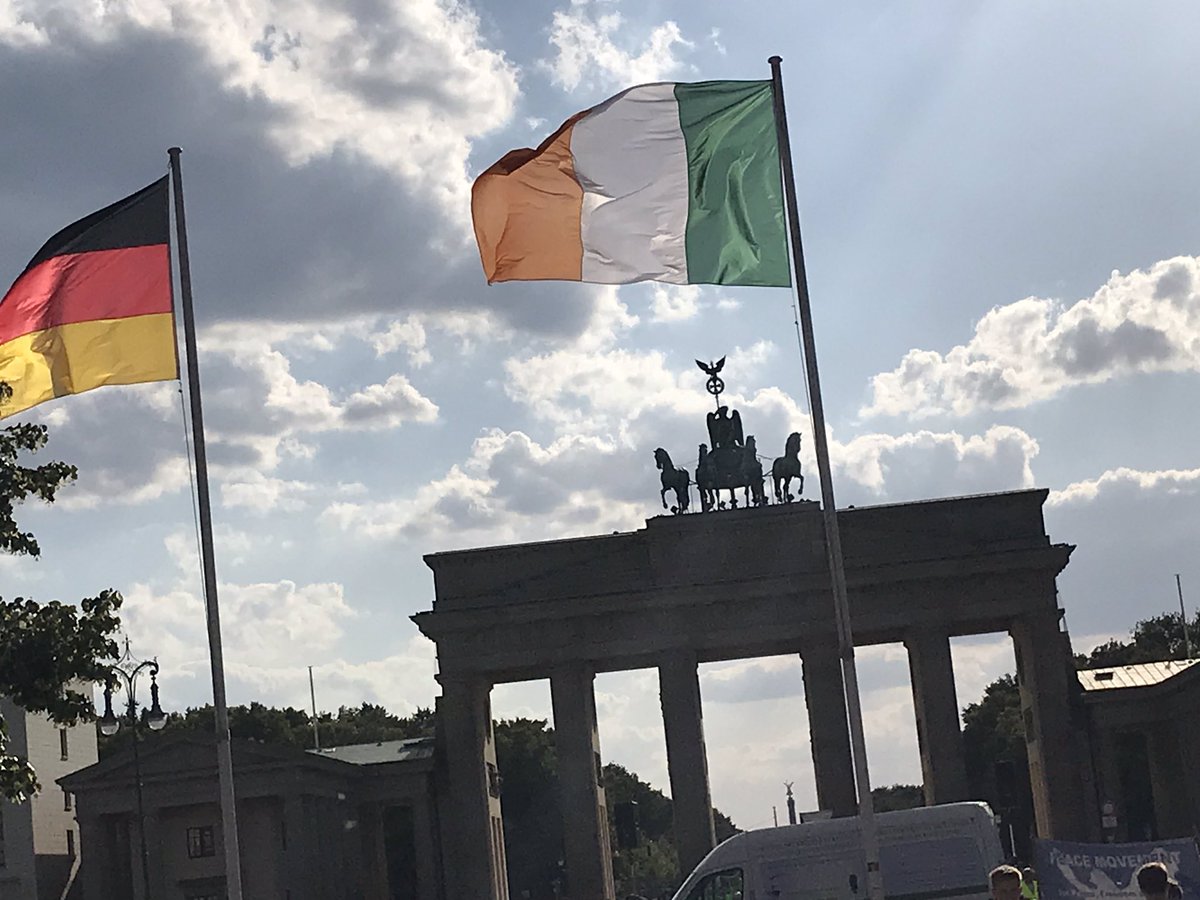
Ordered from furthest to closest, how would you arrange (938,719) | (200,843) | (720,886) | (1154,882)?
1. (200,843)
2. (938,719)
3. (720,886)
4. (1154,882)

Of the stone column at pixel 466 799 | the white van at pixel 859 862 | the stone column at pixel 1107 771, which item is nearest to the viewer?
the white van at pixel 859 862

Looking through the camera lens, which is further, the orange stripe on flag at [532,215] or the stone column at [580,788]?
the stone column at [580,788]

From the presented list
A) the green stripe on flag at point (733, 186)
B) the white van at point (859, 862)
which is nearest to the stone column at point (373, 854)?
the white van at point (859, 862)

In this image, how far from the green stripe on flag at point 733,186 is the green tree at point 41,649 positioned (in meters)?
11.2

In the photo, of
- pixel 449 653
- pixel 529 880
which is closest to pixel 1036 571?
pixel 449 653

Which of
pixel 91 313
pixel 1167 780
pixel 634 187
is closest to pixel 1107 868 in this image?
pixel 634 187

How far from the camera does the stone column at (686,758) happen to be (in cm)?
7781

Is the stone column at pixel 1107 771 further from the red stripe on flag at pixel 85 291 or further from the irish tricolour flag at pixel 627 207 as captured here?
the red stripe on flag at pixel 85 291

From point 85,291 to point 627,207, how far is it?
702cm

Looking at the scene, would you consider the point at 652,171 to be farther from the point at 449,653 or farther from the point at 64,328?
the point at 449,653

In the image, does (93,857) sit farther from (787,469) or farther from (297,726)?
(297,726)

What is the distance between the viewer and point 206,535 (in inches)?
988

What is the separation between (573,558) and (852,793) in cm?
1510

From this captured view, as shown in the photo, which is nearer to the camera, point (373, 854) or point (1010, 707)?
point (373, 854)
